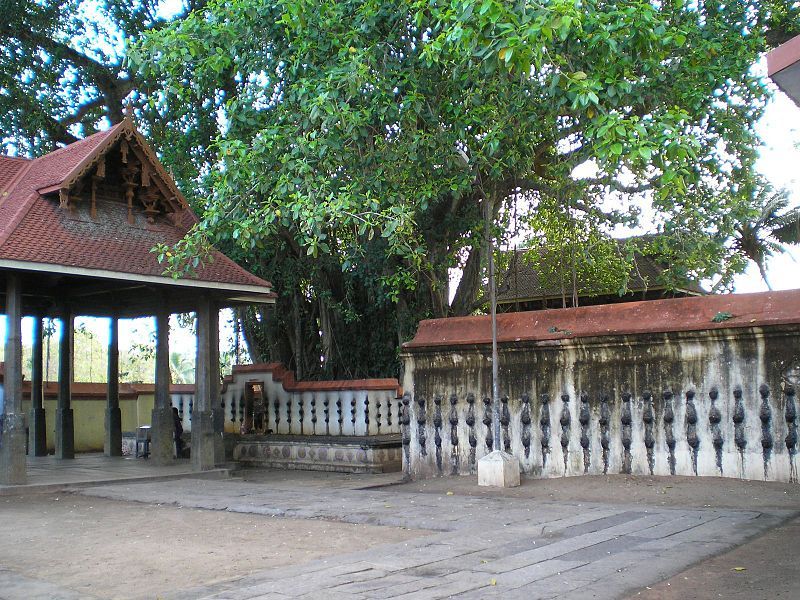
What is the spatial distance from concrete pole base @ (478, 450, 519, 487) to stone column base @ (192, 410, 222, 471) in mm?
4792

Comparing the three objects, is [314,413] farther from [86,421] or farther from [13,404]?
[86,421]

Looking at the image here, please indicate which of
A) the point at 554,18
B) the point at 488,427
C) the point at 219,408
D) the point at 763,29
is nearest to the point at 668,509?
the point at 488,427

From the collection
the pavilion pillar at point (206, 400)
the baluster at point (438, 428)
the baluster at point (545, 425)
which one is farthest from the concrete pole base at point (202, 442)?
the baluster at point (545, 425)

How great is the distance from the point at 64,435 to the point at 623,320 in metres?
10.1

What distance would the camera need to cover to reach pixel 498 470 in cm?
846

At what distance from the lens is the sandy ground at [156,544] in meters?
5.24

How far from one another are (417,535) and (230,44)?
6.98 metres

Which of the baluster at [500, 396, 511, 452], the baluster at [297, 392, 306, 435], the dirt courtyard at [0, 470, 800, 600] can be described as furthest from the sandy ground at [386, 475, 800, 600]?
the baluster at [297, 392, 306, 435]

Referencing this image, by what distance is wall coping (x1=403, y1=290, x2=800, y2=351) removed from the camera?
746 centimetres

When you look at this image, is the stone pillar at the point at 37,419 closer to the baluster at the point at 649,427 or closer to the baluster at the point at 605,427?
the baluster at the point at 605,427

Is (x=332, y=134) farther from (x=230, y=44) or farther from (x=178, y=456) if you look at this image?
(x=178, y=456)

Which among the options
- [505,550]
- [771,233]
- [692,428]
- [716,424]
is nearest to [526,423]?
[692,428]

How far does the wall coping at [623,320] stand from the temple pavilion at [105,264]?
3670mm

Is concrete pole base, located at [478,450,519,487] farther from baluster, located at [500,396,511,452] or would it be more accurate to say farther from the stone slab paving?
the stone slab paving
